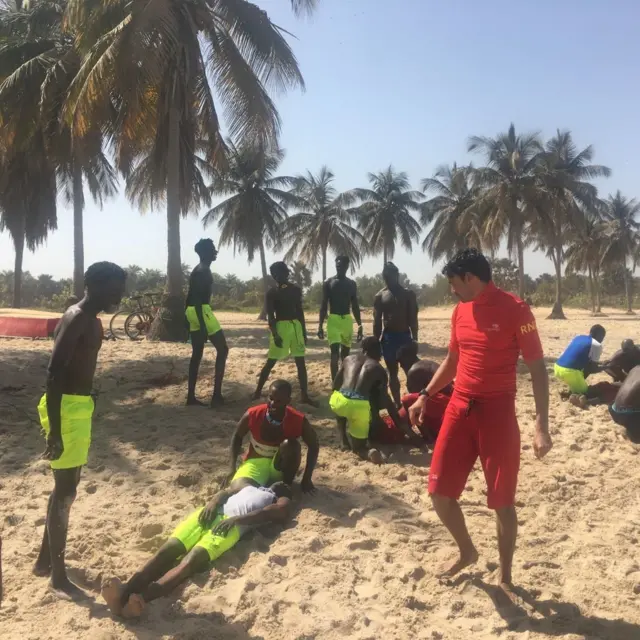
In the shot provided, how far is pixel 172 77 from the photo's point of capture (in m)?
12.8

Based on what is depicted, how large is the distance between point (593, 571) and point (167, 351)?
8.53 meters

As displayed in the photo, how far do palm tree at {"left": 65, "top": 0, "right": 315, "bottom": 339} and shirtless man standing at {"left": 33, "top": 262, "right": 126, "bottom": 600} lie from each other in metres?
9.19

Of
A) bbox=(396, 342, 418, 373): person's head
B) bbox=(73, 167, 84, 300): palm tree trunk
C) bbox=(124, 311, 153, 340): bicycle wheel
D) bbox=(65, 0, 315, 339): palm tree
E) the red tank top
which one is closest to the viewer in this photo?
the red tank top

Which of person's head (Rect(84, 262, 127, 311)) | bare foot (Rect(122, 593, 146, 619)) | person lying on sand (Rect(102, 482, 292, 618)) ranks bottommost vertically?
bare foot (Rect(122, 593, 146, 619))

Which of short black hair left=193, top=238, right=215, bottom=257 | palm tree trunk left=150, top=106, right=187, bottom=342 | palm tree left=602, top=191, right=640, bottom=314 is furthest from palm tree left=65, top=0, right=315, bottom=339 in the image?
palm tree left=602, top=191, right=640, bottom=314

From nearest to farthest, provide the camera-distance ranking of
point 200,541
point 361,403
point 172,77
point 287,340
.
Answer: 1. point 200,541
2. point 361,403
3. point 287,340
4. point 172,77

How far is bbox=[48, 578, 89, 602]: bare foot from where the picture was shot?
9.76 feet

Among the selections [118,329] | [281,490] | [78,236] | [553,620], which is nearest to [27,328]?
[118,329]

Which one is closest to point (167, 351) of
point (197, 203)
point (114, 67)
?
point (114, 67)

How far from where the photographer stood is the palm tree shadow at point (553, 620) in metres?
2.61

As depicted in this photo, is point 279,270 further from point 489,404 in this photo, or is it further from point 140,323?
point 140,323

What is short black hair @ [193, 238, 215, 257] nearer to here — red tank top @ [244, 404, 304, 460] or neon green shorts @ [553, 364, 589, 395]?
red tank top @ [244, 404, 304, 460]

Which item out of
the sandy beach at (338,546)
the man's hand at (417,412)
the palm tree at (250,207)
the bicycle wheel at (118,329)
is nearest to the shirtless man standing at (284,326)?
the sandy beach at (338,546)

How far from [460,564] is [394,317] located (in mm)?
3396
